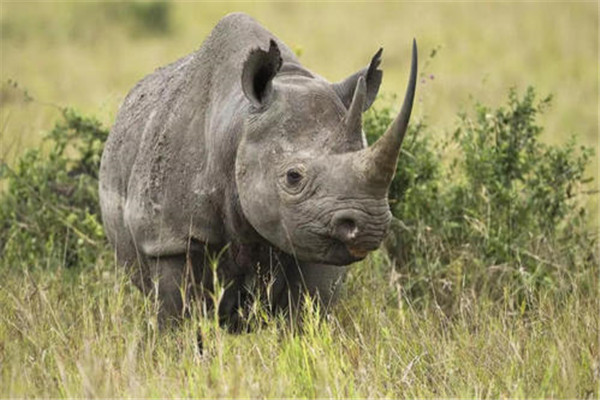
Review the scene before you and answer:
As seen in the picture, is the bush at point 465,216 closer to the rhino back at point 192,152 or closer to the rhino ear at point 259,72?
the rhino back at point 192,152

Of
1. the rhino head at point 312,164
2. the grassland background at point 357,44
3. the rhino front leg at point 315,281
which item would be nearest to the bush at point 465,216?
the rhino front leg at point 315,281

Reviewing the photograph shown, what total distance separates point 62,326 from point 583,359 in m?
2.34

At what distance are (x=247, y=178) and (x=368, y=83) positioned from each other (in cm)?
88

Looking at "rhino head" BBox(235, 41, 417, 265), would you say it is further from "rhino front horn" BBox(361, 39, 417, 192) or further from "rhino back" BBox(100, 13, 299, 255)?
"rhino back" BBox(100, 13, 299, 255)

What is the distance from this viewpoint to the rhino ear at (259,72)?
5754 millimetres

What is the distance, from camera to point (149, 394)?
484 centimetres

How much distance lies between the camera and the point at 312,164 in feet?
18.0

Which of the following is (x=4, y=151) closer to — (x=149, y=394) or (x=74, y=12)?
(x=149, y=394)

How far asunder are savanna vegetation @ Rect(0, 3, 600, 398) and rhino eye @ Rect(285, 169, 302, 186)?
0.59m

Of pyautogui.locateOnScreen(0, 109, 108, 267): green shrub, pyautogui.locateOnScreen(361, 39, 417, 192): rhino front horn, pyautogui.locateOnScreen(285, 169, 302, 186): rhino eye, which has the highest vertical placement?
pyautogui.locateOnScreen(0, 109, 108, 267): green shrub

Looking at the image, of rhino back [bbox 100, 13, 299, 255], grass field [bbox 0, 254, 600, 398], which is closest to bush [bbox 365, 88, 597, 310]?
grass field [bbox 0, 254, 600, 398]

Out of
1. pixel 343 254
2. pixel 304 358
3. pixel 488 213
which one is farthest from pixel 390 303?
pixel 304 358

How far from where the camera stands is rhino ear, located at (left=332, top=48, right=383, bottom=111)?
5977mm

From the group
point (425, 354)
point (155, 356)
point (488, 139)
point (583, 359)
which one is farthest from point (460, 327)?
point (488, 139)
